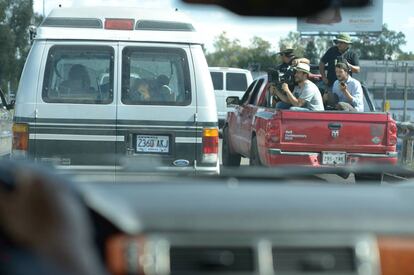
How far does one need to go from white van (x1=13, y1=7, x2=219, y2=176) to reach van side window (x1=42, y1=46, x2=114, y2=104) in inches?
0.5

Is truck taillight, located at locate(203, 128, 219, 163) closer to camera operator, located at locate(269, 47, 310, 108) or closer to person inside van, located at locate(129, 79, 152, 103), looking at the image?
person inside van, located at locate(129, 79, 152, 103)

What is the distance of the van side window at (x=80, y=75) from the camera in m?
8.80

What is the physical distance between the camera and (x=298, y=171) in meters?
3.34

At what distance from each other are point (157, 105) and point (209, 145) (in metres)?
0.75

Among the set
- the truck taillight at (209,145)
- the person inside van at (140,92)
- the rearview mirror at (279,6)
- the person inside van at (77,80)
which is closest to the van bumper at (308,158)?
the truck taillight at (209,145)

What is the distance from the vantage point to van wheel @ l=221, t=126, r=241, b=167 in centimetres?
1495

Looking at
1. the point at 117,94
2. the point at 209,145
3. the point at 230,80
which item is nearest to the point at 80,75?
the point at 117,94

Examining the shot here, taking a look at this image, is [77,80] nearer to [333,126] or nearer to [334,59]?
[333,126]

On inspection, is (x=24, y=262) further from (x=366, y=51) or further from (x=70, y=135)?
(x=366, y=51)

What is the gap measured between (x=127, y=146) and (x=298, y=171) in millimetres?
5547

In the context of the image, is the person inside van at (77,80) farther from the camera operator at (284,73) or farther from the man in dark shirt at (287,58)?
the man in dark shirt at (287,58)

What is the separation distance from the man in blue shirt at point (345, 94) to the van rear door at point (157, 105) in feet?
11.9

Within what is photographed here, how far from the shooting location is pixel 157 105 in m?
8.84

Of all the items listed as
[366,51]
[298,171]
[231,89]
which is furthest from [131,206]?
[366,51]
